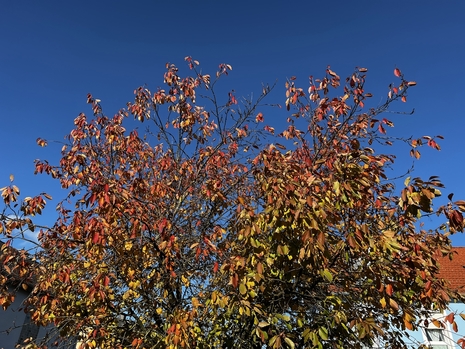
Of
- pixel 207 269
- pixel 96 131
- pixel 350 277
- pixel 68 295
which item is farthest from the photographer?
pixel 96 131

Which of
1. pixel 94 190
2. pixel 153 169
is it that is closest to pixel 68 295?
pixel 94 190

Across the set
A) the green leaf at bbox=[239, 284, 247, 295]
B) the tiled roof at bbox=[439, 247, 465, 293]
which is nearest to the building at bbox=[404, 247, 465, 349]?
the tiled roof at bbox=[439, 247, 465, 293]

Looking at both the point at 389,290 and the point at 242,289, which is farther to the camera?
the point at 242,289

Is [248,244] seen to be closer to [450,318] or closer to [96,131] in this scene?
[450,318]

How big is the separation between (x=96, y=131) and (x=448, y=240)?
19.0 feet

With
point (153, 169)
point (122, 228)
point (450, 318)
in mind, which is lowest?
point (450, 318)

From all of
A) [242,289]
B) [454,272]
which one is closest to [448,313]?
[454,272]

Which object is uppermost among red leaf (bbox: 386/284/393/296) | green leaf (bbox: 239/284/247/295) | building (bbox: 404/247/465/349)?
building (bbox: 404/247/465/349)

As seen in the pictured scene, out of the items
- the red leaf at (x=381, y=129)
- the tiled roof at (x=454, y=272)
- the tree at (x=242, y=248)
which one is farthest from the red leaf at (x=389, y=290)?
the tiled roof at (x=454, y=272)

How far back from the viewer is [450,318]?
373 centimetres

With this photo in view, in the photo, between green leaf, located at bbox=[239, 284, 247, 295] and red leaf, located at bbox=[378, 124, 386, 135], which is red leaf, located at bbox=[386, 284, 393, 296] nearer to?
green leaf, located at bbox=[239, 284, 247, 295]

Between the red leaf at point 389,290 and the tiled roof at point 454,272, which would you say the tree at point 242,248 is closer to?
the red leaf at point 389,290

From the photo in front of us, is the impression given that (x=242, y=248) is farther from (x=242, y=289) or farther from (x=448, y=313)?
(x=448, y=313)

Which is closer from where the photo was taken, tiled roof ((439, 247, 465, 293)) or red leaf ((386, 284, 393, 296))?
red leaf ((386, 284, 393, 296))
